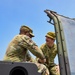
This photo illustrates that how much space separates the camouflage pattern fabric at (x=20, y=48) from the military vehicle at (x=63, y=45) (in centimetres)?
64

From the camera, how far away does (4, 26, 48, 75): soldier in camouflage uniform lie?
13.0ft

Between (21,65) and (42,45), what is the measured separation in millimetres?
3116

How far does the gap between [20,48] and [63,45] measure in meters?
1.12

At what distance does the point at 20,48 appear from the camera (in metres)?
4.16

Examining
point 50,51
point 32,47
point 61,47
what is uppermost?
point 50,51

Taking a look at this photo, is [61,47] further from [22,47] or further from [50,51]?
[50,51]

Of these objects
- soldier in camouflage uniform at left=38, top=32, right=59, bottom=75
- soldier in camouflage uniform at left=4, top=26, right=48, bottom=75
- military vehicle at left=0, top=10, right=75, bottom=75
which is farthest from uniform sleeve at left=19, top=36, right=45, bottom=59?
soldier in camouflage uniform at left=38, top=32, right=59, bottom=75

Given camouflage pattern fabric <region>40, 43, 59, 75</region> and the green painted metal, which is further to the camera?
camouflage pattern fabric <region>40, 43, 59, 75</region>

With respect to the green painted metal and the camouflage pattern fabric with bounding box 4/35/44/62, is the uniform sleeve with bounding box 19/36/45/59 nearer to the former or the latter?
the camouflage pattern fabric with bounding box 4/35/44/62

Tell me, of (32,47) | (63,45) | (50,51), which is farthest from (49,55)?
(63,45)

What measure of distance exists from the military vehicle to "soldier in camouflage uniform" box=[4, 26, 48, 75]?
655mm

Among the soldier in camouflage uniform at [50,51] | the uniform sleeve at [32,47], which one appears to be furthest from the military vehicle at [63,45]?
the soldier in camouflage uniform at [50,51]

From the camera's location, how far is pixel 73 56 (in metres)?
3.23

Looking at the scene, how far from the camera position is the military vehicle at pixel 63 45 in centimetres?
246
